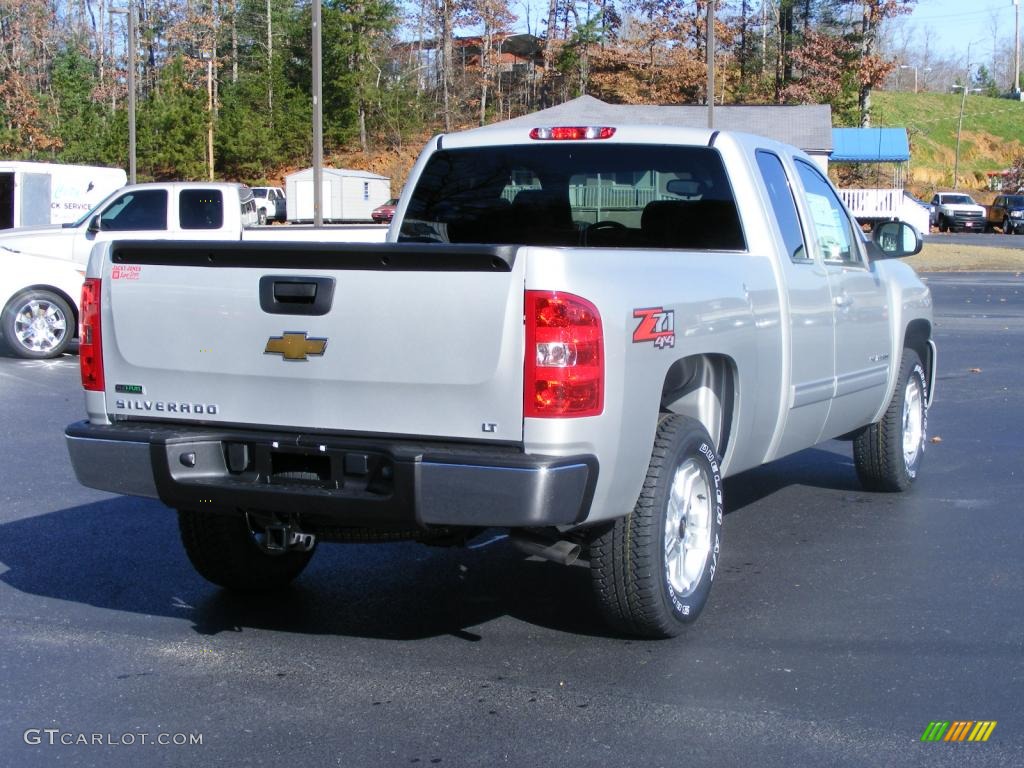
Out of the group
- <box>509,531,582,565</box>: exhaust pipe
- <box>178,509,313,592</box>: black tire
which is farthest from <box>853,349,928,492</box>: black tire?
<box>178,509,313,592</box>: black tire

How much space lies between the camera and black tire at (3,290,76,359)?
14.5 meters

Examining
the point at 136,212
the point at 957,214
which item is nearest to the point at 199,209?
the point at 136,212

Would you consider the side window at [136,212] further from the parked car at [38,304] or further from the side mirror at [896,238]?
the side mirror at [896,238]

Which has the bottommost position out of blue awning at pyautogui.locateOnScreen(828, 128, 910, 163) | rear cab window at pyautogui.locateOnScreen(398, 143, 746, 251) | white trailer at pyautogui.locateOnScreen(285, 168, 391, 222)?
rear cab window at pyautogui.locateOnScreen(398, 143, 746, 251)

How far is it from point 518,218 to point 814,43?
6433 centimetres

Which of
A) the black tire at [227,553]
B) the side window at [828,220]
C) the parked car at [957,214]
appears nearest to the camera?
the black tire at [227,553]

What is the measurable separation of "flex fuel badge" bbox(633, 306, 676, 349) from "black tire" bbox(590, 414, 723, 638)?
0.39 metres

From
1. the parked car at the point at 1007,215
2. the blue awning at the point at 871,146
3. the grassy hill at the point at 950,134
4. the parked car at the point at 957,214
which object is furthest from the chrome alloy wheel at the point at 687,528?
the grassy hill at the point at 950,134

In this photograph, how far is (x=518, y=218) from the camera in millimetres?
6551

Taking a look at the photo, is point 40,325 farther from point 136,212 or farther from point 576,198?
point 576,198

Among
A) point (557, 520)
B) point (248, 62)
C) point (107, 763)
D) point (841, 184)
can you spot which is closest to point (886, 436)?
point (557, 520)

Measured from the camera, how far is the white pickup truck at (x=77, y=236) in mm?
14528

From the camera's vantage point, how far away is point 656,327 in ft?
15.1

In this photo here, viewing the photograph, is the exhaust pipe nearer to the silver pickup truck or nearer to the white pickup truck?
the silver pickup truck
